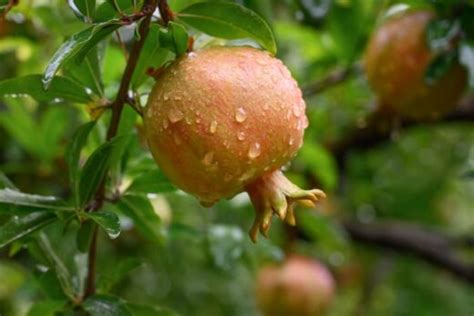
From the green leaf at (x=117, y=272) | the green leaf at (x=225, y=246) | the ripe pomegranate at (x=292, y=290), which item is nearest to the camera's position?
the green leaf at (x=117, y=272)

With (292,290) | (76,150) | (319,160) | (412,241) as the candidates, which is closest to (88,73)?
(76,150)

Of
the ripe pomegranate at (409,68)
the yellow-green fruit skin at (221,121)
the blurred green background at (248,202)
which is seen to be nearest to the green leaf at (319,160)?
the blurred green background at (248,202)

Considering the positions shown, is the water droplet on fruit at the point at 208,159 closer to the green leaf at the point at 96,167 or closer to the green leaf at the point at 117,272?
the green leaf at the point at 96,167

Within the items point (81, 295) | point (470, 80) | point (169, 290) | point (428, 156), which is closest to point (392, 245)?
point (428, 156)

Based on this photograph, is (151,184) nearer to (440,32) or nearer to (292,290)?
(440,32)

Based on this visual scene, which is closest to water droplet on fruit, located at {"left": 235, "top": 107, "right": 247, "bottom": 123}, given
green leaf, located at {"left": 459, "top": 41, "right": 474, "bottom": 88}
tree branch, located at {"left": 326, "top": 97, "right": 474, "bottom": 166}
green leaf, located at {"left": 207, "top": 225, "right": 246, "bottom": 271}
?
green leaf, located at {"left": 459, "top": 41, "right": 474, "bottom": 88}
